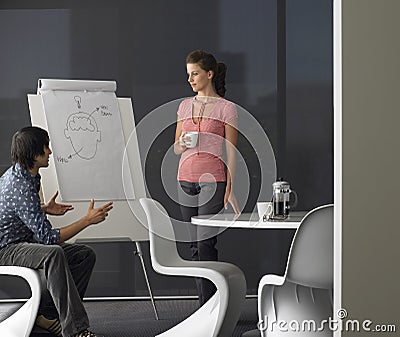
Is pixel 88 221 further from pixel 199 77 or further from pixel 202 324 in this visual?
pixel 199 77

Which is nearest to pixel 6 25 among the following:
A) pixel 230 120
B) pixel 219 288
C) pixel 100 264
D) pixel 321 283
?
pixel 100 264

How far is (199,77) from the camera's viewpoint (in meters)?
4.35

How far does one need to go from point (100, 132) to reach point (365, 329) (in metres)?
2.81

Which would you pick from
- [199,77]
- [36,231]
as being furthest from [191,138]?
[36,231]

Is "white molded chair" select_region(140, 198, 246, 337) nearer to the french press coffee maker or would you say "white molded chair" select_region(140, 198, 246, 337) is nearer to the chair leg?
the chair leg

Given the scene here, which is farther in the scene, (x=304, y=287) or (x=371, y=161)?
(x=304, y=287)

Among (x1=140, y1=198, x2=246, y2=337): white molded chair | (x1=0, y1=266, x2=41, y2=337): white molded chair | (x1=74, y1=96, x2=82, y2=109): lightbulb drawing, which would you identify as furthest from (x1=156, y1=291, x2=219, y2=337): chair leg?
(x1=74, y1=96, x2=82, y2=109): lightbulb drawing

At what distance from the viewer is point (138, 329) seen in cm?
475

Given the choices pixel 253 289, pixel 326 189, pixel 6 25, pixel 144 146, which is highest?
pixel 6 25

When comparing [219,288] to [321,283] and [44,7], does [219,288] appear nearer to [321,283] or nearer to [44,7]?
[321,283]

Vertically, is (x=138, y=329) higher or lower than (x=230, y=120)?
lower

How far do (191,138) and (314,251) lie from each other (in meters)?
1.28

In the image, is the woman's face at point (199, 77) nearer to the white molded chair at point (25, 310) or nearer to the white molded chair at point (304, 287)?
the white molded chair at point (25, 310)

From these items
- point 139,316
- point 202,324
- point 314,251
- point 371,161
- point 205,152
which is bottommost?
point 139,316
